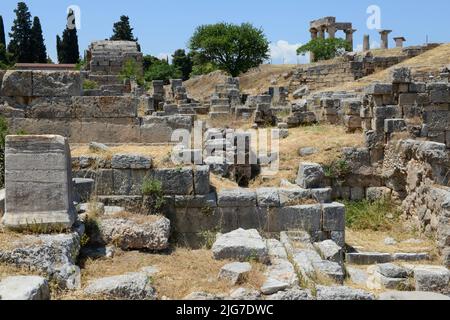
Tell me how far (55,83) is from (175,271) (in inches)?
229

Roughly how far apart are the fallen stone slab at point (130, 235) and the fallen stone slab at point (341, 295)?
231 cm

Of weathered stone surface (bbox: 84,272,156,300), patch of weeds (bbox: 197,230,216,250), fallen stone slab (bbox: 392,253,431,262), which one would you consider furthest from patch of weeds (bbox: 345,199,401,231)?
weathered stone surface (bbox: 84,272,156,300)

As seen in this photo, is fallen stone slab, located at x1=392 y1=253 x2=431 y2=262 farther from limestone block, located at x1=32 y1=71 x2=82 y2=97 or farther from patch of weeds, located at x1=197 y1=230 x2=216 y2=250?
limestone block, located at x1=32 y1=71 x2=82 y2=97

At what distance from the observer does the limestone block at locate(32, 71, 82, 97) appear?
402 inches

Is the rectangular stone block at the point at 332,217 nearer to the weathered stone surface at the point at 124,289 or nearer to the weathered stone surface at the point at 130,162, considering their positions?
the weathered stone surface at the point at 130,162

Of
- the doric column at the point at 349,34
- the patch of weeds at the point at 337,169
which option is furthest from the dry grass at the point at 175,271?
the doric column at the point at 349,34

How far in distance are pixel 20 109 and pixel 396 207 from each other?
792 cm

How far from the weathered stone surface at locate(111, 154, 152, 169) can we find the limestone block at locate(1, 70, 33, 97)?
3.48 metres

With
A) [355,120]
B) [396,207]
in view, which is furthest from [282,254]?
[355,120]

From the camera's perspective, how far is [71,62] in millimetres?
61469

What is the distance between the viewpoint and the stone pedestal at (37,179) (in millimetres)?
6051
